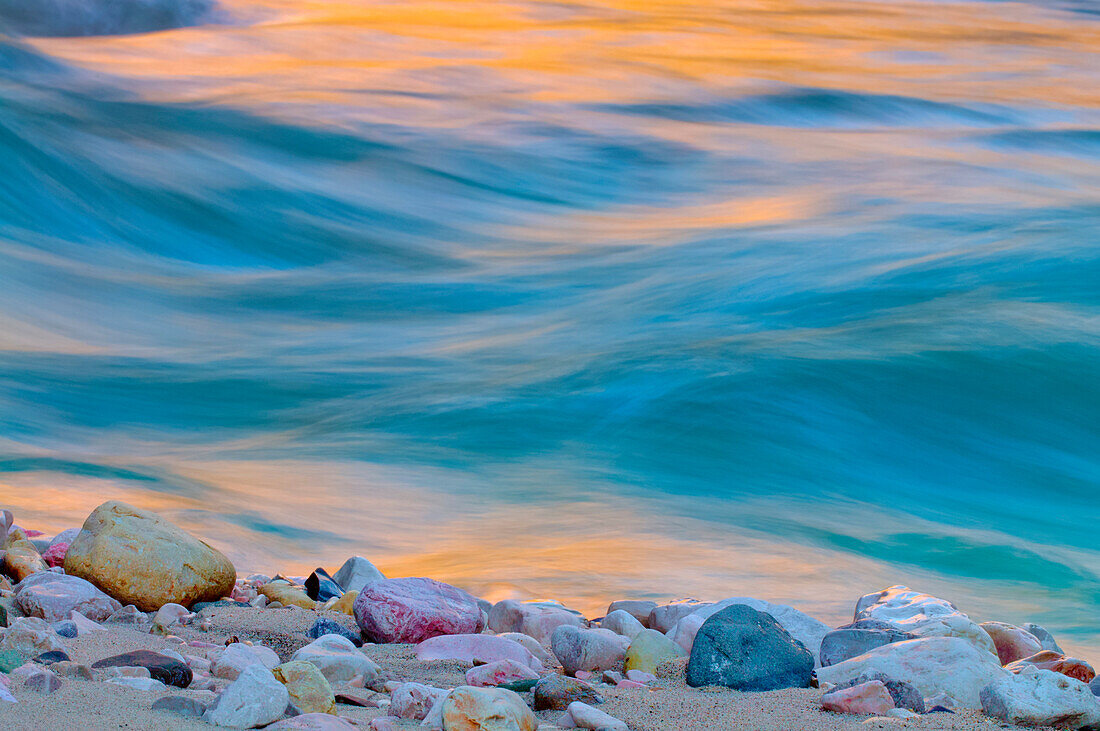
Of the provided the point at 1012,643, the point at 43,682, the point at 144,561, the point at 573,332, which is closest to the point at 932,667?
the point at 1012,643

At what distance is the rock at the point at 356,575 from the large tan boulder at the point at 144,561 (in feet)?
1.27

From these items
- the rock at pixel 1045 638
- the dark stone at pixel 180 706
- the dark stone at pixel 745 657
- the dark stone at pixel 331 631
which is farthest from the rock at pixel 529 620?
the rock at pixel 1045 638

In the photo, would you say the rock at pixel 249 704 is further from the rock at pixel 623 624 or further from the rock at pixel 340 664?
the rock at pixel 623 624

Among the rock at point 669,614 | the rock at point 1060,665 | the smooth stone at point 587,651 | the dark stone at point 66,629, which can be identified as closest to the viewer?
the dark stone at point 66,629

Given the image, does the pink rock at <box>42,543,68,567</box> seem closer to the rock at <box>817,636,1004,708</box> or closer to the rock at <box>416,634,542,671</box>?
the rock at <box>416,634,542,671</box>

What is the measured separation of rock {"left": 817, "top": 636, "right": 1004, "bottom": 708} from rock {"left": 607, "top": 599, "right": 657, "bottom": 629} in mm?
751

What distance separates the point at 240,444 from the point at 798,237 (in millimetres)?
5776

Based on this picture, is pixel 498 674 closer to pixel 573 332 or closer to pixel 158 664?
pixel 158 664

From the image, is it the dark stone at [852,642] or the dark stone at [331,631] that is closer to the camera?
Answer: the dark stone at [852,642]

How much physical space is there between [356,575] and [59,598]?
0.95 metres

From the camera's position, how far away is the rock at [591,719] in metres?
1.97

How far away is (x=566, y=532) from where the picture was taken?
5.38 meters

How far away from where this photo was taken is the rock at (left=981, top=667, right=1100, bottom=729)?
2.00 m

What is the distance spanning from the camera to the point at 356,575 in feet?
11.0
